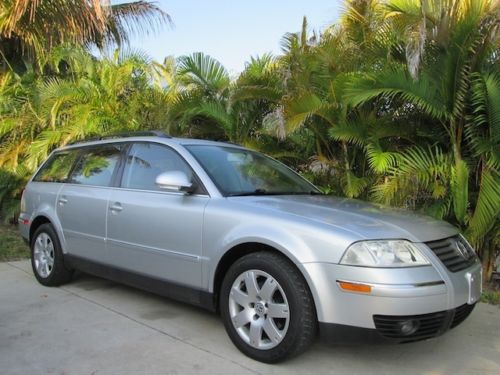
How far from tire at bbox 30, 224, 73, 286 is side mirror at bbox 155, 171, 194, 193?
208 centimetres

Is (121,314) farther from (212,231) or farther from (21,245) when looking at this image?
(21,245)

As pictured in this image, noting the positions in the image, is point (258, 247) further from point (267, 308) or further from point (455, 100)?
point (455, 100)

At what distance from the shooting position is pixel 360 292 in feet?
10.8

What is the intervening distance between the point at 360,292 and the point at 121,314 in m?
2.45

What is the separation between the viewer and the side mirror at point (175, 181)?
4.16m

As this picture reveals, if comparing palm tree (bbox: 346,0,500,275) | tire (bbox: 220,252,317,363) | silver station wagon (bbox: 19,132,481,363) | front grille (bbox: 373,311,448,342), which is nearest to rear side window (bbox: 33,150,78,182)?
silver station wagon (bbox: 19,132,481,363)

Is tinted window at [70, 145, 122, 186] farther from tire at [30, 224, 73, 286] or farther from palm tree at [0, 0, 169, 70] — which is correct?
palm tree at [0, 0, 169, 70]

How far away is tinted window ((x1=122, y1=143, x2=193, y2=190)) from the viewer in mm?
4668

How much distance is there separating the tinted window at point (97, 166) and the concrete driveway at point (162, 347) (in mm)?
1210

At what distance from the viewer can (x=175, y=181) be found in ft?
13.7

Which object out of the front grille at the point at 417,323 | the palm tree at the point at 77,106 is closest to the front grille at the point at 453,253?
the front grille at the point at 417,323

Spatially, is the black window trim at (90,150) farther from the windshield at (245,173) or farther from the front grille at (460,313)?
the front grille at (460,313)

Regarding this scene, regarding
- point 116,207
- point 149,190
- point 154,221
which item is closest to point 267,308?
point 154,221

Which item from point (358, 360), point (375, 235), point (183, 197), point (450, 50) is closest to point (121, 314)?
point (183, 197)
